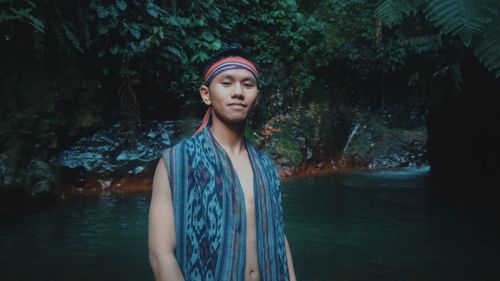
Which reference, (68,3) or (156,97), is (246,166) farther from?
(156,97)

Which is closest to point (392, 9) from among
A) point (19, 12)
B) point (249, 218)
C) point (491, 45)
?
point (491, 45)

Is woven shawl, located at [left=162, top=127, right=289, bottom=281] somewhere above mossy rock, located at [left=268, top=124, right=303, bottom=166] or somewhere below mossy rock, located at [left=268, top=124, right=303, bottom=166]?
below

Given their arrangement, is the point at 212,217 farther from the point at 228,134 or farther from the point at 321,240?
the point at 321,240

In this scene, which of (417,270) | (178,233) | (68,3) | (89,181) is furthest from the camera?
(89,181)

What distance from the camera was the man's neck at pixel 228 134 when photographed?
71.6 inches

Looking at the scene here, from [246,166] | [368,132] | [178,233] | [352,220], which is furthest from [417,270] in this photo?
[368,132]

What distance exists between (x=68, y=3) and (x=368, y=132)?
8.14m

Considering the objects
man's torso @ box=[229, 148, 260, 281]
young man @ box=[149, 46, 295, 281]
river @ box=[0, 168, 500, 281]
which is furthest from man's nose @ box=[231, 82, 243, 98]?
river @ box=[0, 168, 500, 281]

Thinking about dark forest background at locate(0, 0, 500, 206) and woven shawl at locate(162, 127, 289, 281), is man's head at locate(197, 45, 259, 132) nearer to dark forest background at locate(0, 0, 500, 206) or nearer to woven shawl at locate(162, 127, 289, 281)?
woven shawl at locate(162, 127, 289, 281)

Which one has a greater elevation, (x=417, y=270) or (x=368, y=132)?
(x=368, y=132)

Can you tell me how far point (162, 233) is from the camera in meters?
1.57

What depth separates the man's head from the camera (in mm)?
1752

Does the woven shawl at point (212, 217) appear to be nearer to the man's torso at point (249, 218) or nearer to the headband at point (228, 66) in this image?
the man's torso at point (249, 218)

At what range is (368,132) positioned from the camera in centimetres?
1216
